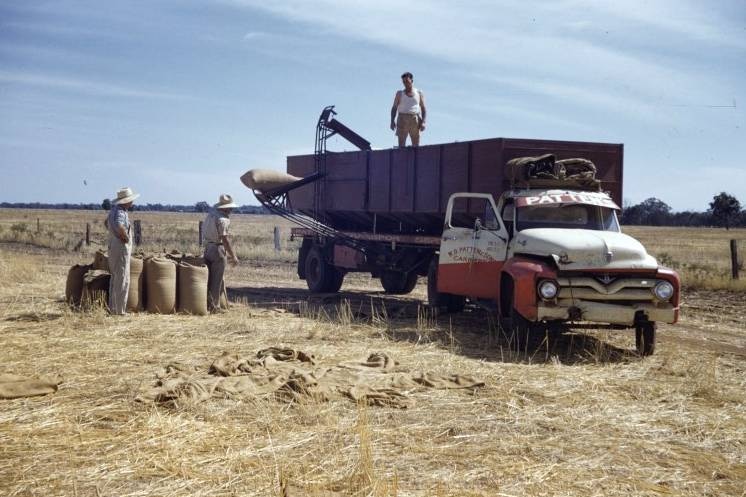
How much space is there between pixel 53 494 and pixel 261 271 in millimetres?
20287

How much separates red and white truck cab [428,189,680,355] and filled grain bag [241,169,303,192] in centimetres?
697

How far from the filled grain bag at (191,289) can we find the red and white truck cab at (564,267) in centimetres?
438

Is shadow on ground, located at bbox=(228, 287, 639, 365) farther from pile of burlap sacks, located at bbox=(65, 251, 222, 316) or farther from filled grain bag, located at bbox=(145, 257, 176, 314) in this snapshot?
Answer: filled grain bag, located at bbox=(145, 257, 176, 314)

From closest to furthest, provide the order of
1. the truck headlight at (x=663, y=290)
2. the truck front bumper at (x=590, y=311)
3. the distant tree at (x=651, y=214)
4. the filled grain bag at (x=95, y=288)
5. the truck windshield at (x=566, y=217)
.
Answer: the truck front bumper at (x=590, y=311), the truck headlight at (x=663, y=290), the truck windshield at (x=566, y=217), the filled grain bag at (x=95, y=288), the distant tree at (x=651, y=214)

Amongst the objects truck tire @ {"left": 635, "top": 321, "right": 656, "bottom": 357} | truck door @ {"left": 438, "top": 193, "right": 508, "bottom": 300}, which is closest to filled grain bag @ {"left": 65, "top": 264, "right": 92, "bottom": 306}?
truck door @ {"left": 438, "top": 193, "right": 508, "bottom": 300}

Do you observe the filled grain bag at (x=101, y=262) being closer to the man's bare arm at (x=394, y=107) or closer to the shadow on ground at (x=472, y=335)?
the shadow on ground at (x=472, y=335)

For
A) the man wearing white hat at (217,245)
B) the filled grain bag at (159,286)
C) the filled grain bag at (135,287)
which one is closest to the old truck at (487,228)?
the man wearing white hat at (217,245)

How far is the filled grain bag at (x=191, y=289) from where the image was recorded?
45.0ft

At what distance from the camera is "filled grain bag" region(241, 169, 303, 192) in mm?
18266

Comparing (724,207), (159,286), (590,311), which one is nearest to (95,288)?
(159,286)

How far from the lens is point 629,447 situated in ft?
21.2

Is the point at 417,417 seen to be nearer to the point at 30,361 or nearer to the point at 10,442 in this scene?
the point at 10,442

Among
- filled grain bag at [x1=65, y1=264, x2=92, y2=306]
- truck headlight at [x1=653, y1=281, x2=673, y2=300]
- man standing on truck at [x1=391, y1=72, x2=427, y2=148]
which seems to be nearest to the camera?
truck headlight at [x1=653, y1=281, x2=673, y2=300]

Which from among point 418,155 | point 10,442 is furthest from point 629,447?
point 418,155
